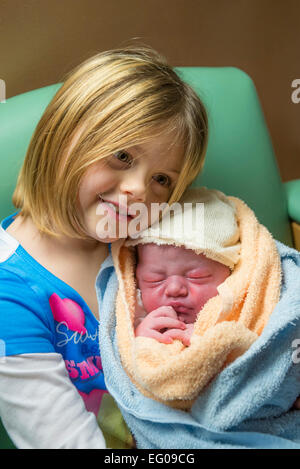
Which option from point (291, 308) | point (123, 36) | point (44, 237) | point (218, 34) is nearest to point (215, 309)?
point (291, 308)

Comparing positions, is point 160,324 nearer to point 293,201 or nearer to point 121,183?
point 121,183

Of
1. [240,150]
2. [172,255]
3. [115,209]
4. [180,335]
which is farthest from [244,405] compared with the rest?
[240,150]

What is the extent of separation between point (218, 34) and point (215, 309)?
0.89 meters

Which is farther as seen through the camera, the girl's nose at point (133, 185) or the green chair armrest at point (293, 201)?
the green chair armrest at point (293, 201)

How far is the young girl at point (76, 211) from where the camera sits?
2.40 ft

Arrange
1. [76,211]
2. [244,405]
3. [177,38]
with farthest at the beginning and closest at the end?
[177,38]
[76,211]
[244,405]

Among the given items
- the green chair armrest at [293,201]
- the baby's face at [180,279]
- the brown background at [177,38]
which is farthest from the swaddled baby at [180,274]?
the brown background at [177,38]

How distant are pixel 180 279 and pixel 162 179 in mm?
186

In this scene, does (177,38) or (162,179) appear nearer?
(162,179)

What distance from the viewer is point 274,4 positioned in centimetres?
144

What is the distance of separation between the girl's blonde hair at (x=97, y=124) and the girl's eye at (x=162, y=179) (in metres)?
0.02

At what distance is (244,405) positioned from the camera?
0.73 metres

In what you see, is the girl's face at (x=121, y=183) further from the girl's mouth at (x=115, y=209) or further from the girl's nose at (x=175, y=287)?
the girl's nose at (x=175, y=287)
